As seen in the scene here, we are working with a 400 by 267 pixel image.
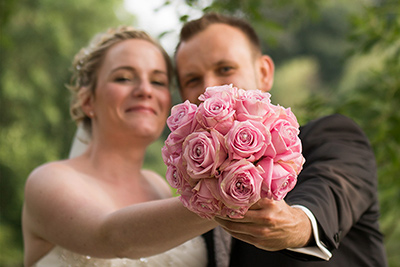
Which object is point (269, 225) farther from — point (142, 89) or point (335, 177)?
point (142, 89)

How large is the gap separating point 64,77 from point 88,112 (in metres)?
19.9

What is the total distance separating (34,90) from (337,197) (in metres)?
20.9

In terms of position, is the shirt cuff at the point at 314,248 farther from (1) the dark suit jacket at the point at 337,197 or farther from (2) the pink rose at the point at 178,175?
(2) the pink rose at the point at 178,175

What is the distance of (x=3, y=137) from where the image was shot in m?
20.7

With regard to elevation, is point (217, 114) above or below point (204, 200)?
above

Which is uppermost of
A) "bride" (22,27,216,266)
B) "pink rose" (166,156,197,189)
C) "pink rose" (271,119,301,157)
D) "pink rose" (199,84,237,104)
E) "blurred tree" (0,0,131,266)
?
"pink rose" (199,84,237,104)

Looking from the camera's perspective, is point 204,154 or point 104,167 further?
point 104,167

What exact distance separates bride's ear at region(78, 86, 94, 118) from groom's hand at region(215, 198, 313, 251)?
233 cm

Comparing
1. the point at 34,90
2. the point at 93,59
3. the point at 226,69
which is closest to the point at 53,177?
the point at 93,59

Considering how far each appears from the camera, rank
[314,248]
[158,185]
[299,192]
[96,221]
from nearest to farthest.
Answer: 1. [314,248]
2. [299,192]
3. [96,221]
4. [158,185]

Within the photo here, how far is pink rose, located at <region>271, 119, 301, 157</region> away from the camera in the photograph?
5.78 feet

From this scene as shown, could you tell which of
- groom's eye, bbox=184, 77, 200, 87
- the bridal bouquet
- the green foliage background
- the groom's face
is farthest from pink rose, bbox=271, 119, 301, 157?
the green foliage background

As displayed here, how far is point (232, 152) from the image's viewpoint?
1.71 metres

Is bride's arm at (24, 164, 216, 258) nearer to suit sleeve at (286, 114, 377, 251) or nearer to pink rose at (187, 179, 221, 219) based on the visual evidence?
pink rose at (187, 179, 221, 219)
